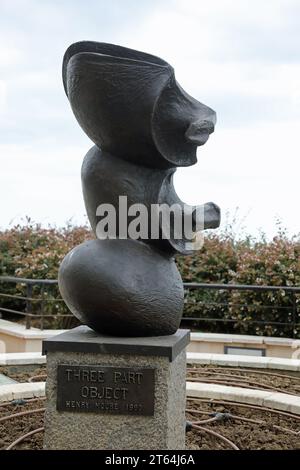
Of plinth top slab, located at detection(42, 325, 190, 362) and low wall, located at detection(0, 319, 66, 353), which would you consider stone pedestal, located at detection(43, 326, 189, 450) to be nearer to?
plinth top slab, located at detection(42, 325, 190, 362)

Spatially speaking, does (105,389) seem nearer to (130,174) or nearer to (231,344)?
(130,174)

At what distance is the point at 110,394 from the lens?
3.82 metres

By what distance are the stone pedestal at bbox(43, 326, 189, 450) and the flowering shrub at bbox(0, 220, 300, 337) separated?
20.0ft

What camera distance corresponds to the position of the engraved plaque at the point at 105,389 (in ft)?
12.4

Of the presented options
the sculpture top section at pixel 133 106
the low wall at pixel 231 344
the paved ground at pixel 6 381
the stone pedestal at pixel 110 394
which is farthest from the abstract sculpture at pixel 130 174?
the low wall at pixel 231 344

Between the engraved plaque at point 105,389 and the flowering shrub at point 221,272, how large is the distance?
6119 mm

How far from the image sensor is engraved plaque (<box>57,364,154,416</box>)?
3.78 m

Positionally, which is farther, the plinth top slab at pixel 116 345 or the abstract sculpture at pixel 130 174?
the abstract sculpture at pixel 130 174

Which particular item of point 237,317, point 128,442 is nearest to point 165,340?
point 128,442

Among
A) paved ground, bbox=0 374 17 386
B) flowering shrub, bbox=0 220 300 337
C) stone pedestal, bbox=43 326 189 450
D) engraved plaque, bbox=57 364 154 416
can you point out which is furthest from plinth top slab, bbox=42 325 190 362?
flowering shrub, bbox=0 220 300 337

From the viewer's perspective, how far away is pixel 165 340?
3998mm

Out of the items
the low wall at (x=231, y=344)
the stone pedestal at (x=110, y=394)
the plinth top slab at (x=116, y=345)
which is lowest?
the low wall at (x=231, y=344)

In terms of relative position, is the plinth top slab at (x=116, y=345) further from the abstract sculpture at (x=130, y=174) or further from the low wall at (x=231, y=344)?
the low wall at (x=231, y=344)
